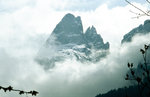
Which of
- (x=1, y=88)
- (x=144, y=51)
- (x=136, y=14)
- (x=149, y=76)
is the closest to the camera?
(x=1, y=88)

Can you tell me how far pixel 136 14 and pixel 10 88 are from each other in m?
3.10

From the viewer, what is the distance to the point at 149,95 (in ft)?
25.2

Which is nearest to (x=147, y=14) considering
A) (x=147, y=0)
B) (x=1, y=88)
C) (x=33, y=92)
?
(x=147, y=0)

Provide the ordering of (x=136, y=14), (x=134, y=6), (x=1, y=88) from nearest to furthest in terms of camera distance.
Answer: (x=1, y=88) < (x=134, y=6) < (x=136, y=14)

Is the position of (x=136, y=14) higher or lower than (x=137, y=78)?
higher

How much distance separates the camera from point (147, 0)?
6812 millimetres

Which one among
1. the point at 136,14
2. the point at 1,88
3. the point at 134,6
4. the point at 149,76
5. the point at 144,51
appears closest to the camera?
the point at 1,88

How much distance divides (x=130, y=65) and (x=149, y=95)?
1.22 m

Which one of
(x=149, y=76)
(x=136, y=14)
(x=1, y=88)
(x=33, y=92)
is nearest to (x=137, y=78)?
(x=149, y=76)

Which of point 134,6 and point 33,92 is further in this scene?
point 134,6

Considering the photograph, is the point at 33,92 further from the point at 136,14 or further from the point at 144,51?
the point at 144,51

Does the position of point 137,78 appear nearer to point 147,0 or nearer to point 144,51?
point 144,51

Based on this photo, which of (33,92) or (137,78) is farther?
(137,78)

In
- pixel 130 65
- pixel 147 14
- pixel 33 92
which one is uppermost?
pixel 147 14
